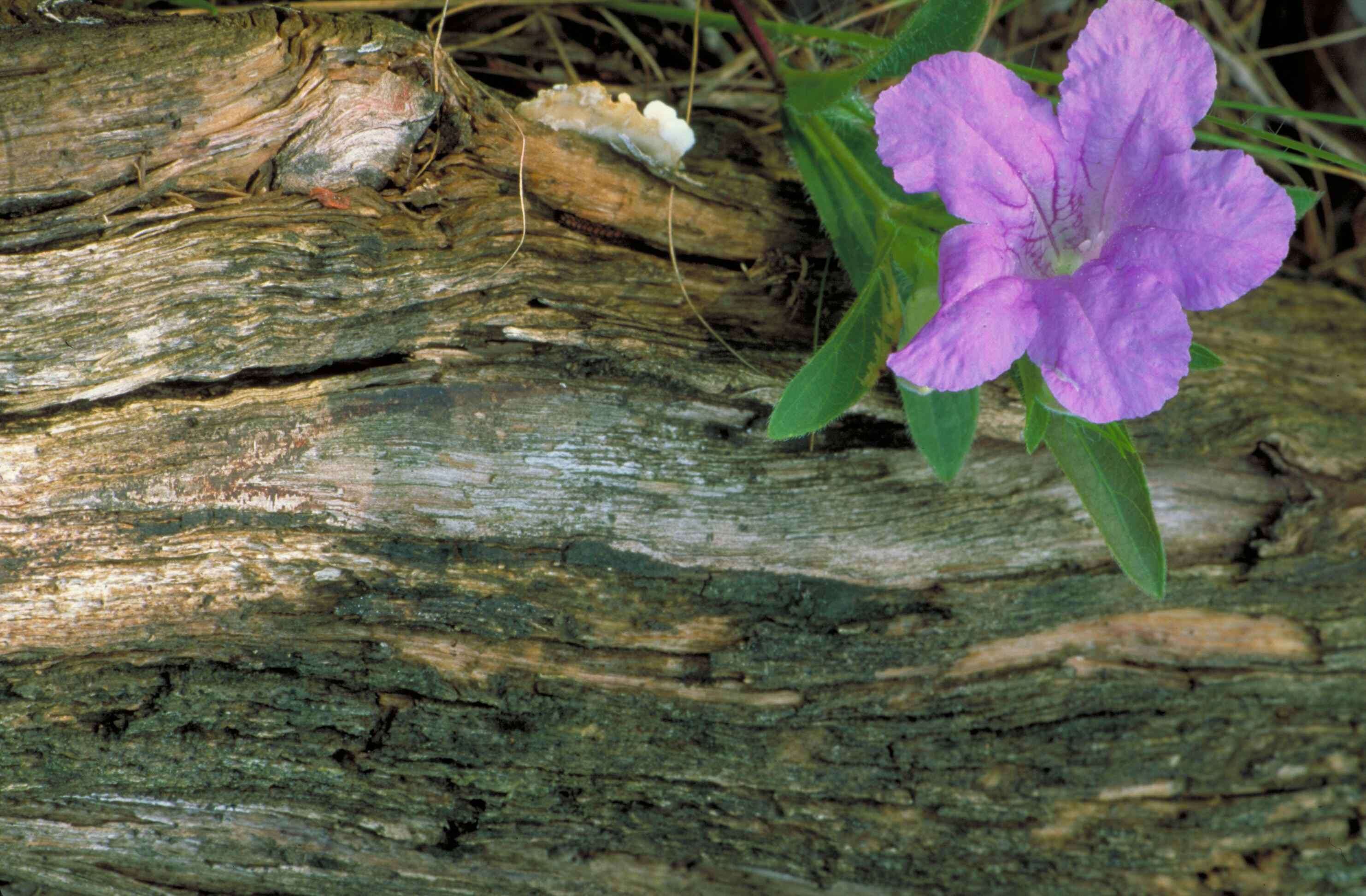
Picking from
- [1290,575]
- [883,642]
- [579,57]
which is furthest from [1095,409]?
[579,57]

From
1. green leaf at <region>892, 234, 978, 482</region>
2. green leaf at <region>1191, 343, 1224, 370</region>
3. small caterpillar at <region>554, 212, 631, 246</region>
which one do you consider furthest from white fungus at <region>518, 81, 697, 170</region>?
green leaf at <region>1191, 343, 1224, 370</region>

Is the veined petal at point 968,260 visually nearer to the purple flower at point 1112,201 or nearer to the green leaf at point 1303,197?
the purple flower at point 1112,201

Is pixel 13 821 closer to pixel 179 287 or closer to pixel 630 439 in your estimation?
pixel 179 287

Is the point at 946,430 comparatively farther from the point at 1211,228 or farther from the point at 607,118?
the point at 607,118

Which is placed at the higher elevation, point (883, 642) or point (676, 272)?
point (676, 272)

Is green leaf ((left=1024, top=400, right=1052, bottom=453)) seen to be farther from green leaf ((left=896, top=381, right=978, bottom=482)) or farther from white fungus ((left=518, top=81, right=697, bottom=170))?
white fungus ((left=518, top=81, right=697, bottom=170))

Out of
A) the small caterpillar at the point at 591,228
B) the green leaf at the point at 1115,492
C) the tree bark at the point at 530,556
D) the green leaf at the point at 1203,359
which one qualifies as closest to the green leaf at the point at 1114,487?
the green leaf at the point at 1115,492
